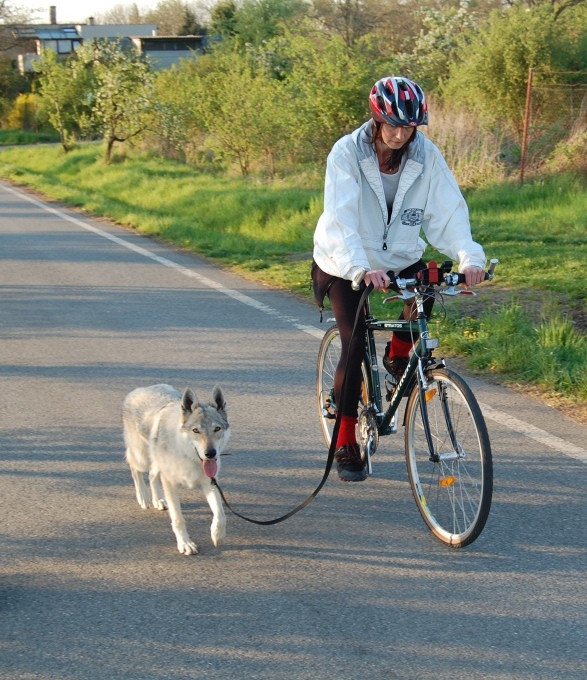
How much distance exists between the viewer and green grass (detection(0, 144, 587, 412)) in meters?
7.70

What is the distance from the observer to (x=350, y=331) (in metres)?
4.95

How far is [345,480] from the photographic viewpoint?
5.20 metres

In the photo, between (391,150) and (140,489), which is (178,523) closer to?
(140,489)

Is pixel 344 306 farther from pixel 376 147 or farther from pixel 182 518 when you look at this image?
pixel 182 518

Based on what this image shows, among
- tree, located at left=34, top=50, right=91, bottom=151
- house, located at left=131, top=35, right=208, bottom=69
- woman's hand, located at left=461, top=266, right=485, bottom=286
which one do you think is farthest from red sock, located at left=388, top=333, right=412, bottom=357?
house, located at left=131, top=35, right=208, bottom=69

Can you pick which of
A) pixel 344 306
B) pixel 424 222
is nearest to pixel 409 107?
pixel 424 222

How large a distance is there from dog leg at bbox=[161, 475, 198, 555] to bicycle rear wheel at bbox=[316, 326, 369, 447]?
4.52ft

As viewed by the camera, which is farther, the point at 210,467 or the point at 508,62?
the point at 508,62

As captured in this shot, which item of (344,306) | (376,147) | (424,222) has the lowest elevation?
(344,306)

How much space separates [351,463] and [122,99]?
29583 mm

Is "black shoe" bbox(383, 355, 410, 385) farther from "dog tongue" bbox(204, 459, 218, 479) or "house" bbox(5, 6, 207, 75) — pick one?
"house" bbox(5, 6, 207, 75)

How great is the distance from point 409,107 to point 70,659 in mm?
2782

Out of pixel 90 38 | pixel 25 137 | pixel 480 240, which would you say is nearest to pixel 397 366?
pixel 480 240

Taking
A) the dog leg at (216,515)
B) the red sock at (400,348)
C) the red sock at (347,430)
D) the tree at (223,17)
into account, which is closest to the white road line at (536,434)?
the red sock at (400,348)
